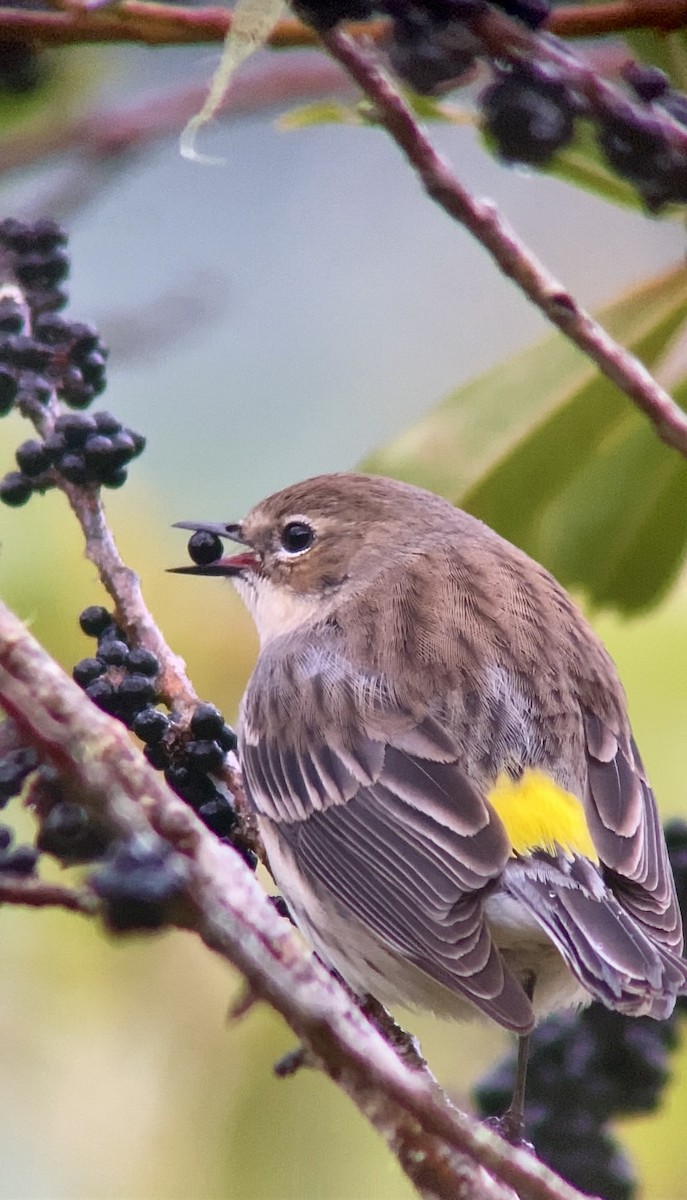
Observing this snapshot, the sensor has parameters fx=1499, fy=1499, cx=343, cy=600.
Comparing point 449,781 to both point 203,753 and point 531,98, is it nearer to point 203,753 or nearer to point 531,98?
point 203,753

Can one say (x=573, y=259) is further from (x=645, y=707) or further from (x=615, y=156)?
(x=615, y=156)

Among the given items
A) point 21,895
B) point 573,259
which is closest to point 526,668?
point 21,895

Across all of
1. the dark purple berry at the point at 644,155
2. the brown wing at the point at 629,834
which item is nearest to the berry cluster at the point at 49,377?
the dark purple berry at the point at 644,155

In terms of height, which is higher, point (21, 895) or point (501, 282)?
point (21, 895)

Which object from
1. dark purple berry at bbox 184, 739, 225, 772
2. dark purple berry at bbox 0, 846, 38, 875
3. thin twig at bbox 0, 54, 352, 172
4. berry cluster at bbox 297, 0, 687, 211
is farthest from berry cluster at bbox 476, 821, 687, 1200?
thin twig at bbox 0, 54, 352, 172

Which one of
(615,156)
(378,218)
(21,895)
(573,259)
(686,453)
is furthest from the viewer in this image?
(378,218)

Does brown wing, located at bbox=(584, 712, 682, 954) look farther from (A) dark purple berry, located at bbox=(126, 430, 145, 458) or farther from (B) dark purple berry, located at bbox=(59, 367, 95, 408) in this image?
(B) dark purple berry, located at bbox=(59, 367, 95, 408)
